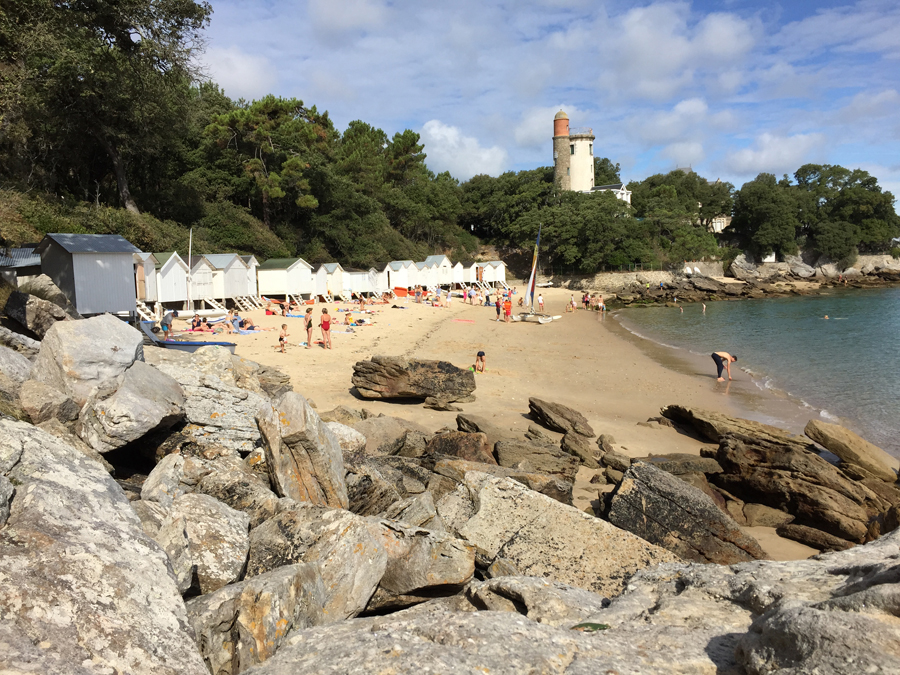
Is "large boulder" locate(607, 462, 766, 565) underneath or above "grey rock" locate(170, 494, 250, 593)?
underneath

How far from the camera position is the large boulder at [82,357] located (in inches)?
253

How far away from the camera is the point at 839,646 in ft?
7.47

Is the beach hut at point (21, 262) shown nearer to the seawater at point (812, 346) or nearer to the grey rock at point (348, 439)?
the grey rock at point (348, 439)

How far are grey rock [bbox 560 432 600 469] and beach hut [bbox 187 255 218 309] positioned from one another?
27.0 meters

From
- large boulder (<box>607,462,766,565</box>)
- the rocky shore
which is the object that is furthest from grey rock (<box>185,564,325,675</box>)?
large boulder (<box>607,462,766,565</box>)

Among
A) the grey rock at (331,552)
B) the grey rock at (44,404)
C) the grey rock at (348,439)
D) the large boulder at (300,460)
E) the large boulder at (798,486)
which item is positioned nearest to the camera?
the grey rock at (331,552)

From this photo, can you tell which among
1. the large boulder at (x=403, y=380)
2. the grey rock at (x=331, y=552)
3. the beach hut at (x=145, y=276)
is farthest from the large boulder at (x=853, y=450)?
the beach hut at (x=145, y=276)

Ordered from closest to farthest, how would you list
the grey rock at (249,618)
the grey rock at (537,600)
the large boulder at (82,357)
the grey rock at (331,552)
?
the grey rock at (249,618)
the grey rock at (537,600)
the grey rock at (331,552)
the large boulder at (82,357)

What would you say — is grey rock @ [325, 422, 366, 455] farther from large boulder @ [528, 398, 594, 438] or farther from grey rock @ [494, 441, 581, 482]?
large boulder @ [528, 398, 594, 438]

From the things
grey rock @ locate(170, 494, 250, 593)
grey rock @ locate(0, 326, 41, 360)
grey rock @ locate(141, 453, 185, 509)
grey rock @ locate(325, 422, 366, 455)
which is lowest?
grey rock @ locate(325, 422, 366, 455)

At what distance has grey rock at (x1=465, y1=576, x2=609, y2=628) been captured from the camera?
356 cm

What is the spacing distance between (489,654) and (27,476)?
2.98 meters

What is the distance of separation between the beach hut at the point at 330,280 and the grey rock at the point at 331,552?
39.3m

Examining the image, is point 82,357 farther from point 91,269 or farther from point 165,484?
point 91,269
